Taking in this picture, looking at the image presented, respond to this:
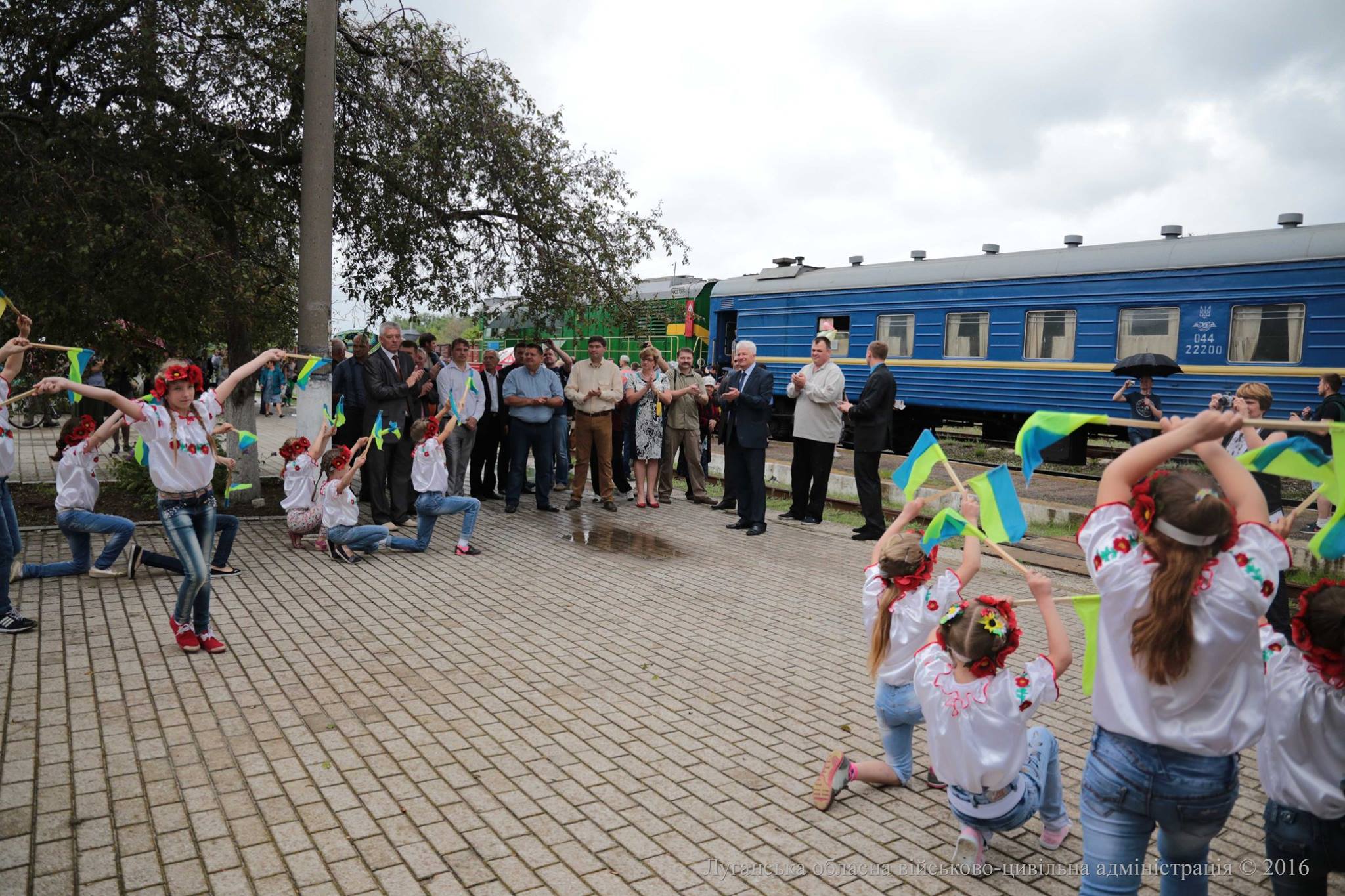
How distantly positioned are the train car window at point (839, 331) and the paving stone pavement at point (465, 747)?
11602 millimetres

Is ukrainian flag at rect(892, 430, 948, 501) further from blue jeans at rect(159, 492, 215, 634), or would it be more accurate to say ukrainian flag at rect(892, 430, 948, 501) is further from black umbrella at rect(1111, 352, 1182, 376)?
black umbrella at rect(1111, 352, 1182, 376)

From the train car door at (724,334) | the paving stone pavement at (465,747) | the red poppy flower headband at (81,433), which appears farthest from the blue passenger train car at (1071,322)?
the red poppy flower headband at (81,433)

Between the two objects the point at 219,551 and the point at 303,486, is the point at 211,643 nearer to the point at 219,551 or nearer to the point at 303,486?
the point at 219,551

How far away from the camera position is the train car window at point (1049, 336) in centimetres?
1486

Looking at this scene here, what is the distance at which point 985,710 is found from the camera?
307 cm

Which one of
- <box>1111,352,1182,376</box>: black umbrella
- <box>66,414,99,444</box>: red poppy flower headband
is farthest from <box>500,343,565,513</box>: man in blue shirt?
<box>1111,352,1182,376</box>: black umbrella

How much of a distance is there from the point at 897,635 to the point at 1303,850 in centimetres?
152

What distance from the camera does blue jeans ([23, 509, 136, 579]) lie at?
275 inches

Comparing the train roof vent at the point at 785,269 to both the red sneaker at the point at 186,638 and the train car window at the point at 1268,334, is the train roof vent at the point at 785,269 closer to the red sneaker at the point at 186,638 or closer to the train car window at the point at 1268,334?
the train car window at the point at 1268,334

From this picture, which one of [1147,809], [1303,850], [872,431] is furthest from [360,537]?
[1303,850]

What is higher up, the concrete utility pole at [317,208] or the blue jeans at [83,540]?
the concrete utility pole at [317,208]

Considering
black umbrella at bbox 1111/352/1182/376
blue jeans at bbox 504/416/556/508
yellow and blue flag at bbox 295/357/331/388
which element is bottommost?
blue jeans at bbox 504/416/556/508

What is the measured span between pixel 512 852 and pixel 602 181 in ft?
29.7

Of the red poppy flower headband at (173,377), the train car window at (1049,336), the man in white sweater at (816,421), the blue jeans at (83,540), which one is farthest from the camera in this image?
the train car window at (1049,336)
